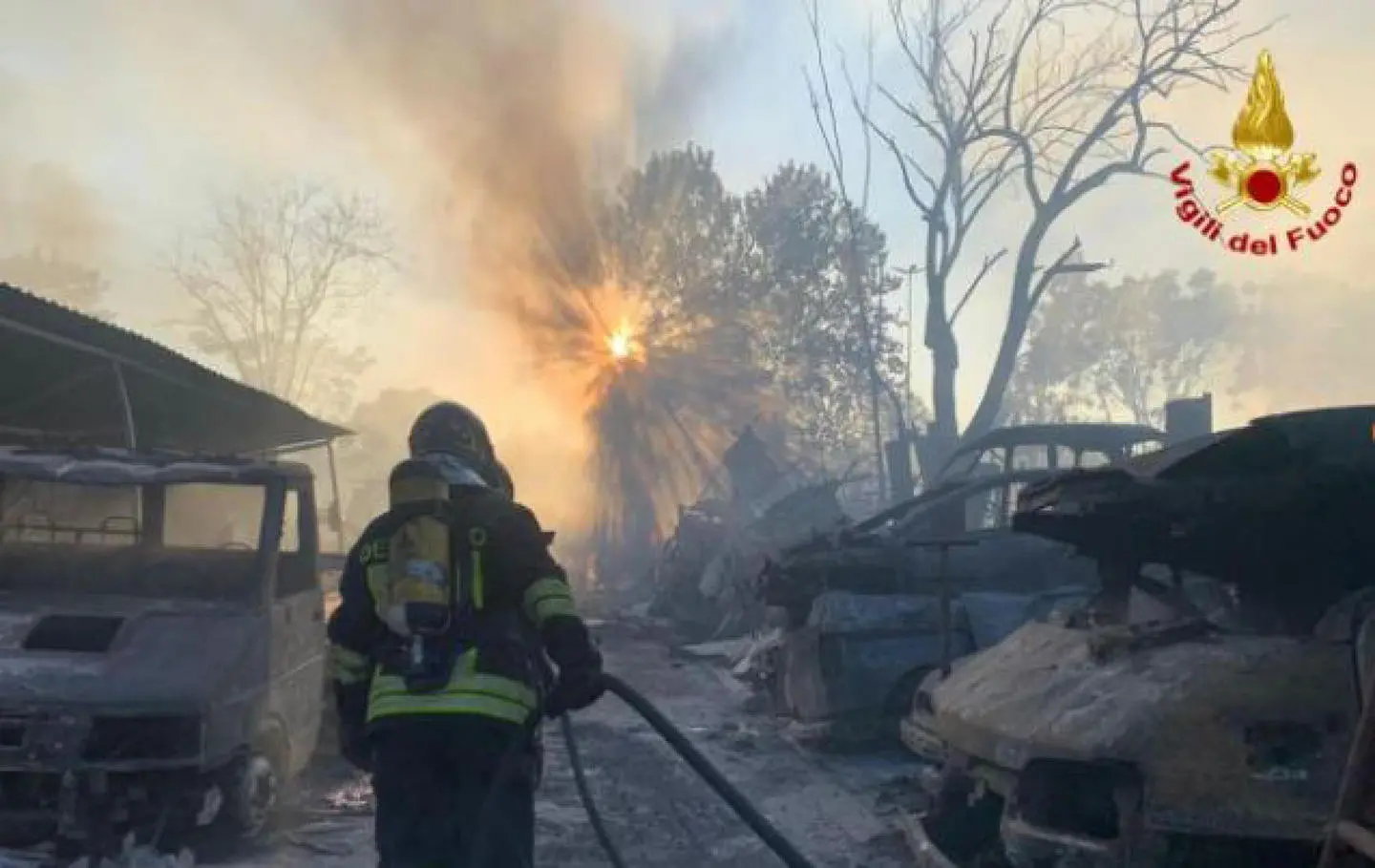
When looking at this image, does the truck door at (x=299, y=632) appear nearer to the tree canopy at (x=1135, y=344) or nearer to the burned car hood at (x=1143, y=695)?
the burned car hood at (x=1143, y=695)

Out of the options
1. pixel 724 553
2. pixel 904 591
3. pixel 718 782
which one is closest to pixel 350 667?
pixel 718 782

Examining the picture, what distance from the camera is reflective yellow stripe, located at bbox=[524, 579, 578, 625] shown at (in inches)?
125

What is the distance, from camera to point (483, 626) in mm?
3203

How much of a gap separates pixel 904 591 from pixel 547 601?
6154 mm

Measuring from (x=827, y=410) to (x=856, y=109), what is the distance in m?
10.3

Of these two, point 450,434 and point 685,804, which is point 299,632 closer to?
point 685,804

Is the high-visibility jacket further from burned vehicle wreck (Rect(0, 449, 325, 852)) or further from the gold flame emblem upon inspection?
the gold flame emblem

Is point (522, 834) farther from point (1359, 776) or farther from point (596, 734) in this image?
point (596, 734)

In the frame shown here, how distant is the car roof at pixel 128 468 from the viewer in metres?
5.97

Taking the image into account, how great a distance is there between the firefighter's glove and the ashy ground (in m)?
2.78

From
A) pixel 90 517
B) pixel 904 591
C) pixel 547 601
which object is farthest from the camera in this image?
pixel 904 591

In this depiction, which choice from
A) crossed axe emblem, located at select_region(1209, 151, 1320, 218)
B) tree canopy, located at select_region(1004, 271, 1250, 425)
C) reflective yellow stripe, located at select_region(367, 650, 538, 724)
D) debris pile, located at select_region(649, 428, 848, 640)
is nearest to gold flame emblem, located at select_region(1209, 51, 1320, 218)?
crossed axe emblem, located at select_region(1209, 151, 1320, 218)

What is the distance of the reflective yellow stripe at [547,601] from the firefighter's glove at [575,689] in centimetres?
17

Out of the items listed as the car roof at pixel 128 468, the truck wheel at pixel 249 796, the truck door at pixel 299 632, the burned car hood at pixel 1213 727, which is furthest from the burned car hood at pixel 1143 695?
the car roof at pixel 128 468
